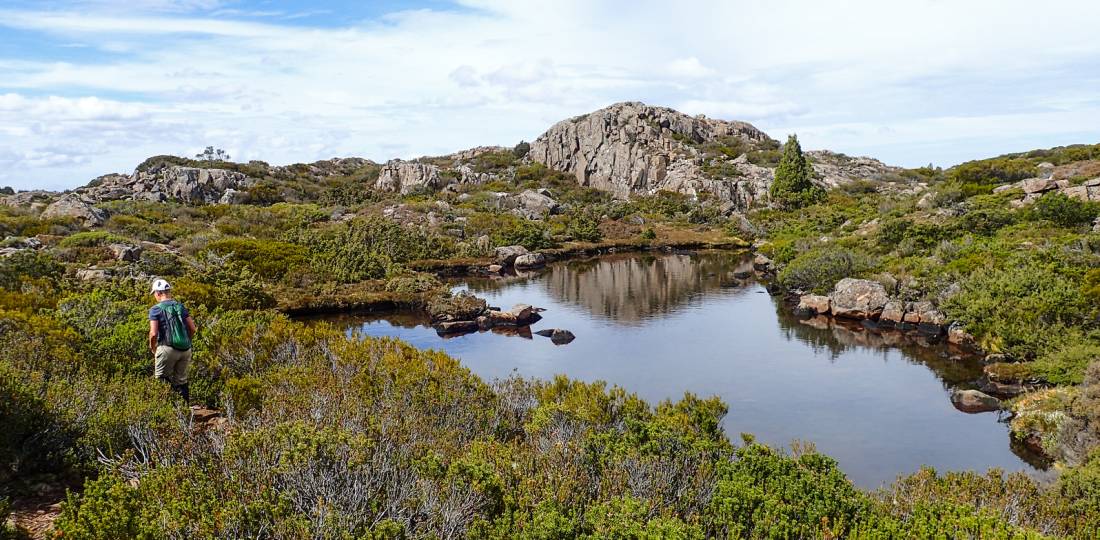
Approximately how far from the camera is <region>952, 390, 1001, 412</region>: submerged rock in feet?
66.3

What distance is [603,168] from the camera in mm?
103062

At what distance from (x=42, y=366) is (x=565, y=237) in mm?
55151

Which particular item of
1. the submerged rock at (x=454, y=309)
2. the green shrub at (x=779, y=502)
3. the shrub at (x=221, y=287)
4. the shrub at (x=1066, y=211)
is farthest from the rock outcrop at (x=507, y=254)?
the green shrub at (x=779, y=502)

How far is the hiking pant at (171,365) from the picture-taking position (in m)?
11.0

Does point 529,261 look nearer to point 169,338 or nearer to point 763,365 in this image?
point 763,365

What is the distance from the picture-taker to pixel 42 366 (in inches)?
474

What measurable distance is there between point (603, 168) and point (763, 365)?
3151 inches

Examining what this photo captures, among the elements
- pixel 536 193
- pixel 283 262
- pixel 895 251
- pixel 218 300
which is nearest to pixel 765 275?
pixel 895 251

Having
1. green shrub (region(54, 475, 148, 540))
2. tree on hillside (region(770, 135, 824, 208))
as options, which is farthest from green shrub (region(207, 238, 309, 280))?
tree on hillside (region(770, 135, 824, 208))

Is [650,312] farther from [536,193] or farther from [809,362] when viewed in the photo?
[536,193]

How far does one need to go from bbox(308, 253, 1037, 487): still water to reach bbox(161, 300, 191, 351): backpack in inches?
450

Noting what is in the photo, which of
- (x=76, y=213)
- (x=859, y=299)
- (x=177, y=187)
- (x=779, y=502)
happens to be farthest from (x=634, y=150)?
(x=779, y=502)

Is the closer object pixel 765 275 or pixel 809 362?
pixel 809 362

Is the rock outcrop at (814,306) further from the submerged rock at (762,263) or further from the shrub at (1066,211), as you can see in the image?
the shrub at (1066,211)
